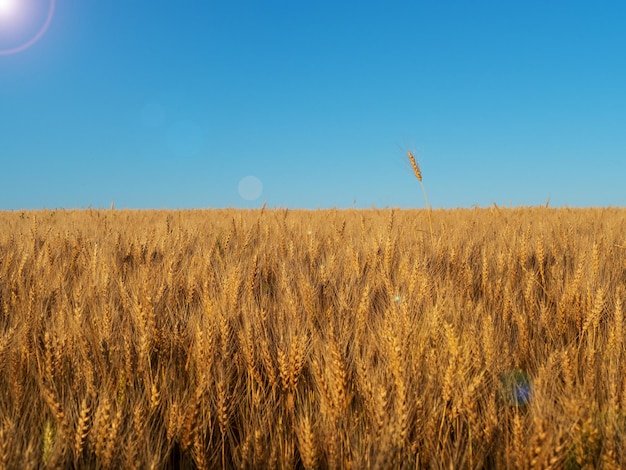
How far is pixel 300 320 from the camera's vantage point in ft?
6.52

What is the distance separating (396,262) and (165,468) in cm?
227

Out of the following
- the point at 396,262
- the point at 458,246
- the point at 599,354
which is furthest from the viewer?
the point at 458,246

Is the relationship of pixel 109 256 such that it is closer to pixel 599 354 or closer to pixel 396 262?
pixel 396 262

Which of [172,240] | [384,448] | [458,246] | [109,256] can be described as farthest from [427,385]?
[172,240]

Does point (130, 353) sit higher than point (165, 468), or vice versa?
point (130, 353)

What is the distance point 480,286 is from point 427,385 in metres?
1.58

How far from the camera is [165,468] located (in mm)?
1242

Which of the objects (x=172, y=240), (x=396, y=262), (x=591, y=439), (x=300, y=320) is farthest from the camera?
(x=172, y=240)

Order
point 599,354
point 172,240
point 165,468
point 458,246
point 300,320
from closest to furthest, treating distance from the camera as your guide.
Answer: point 165,468, point 599,354, point 300,320, point 458,246, point 172,240

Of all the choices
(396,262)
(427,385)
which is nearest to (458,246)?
(396,262)

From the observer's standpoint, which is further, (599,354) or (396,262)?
(396,262)

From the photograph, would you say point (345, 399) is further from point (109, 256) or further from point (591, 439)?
point (109, 256)

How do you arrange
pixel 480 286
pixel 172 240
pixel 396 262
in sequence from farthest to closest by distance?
pixel 172 240, pixel 396 262, pixel 480 286

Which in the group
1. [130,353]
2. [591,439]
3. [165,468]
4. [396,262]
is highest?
[396,262]
